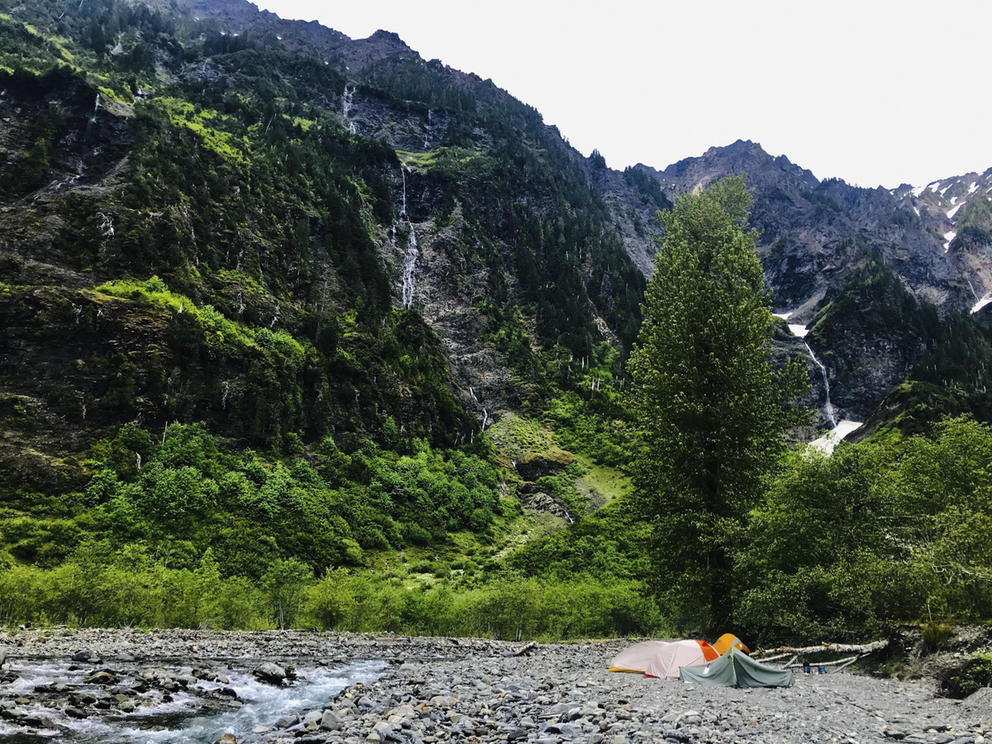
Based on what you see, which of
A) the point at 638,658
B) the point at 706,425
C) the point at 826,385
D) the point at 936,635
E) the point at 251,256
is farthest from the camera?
the point at 826,385

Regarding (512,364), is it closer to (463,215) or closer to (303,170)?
(463,215)

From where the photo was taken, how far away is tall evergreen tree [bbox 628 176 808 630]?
25.4m

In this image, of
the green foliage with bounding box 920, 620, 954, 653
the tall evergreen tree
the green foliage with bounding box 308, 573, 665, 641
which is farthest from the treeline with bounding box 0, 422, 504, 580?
the green foliage with bounding box 920, 620, 954, 653

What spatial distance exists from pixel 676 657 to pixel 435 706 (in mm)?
11096

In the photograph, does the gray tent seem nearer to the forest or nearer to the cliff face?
the forest

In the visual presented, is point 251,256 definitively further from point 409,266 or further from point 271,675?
point 271,675

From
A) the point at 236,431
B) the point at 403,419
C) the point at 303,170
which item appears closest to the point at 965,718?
the point at 236,431

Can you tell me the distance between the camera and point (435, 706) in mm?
13086

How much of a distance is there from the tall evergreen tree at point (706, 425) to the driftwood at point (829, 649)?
10.4ft

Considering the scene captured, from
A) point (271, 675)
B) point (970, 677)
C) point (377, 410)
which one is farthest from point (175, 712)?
point (377, 410)

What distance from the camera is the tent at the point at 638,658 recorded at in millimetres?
21016

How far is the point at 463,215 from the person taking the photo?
6486 inches

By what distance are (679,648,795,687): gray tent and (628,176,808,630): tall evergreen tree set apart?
6.46 m

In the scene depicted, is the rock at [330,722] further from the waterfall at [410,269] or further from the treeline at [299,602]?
the waterfall at [410,269]
